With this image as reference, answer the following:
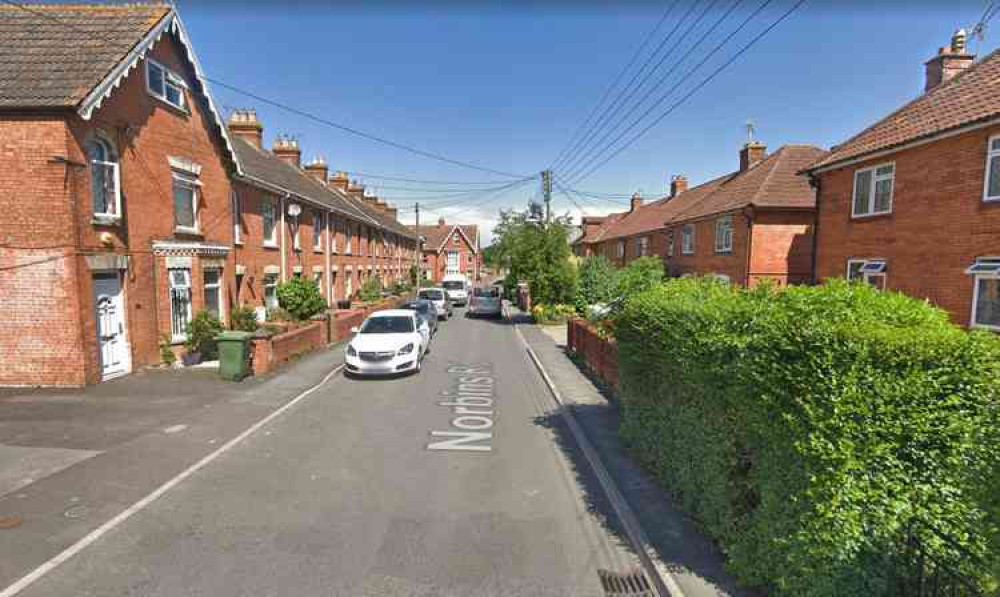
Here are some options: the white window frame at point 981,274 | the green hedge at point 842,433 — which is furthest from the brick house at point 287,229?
the white window frame at point 981,274

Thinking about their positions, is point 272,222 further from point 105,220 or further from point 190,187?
point 105,220

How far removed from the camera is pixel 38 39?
32.8 feet

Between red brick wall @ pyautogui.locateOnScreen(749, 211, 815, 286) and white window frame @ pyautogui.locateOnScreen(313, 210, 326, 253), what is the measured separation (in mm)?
19614

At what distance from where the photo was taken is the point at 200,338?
1192cm

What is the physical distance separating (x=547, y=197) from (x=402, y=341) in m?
15.7

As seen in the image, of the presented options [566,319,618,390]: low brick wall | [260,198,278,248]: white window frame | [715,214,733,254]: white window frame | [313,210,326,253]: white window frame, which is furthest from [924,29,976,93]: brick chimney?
[313,210,326,253]: white window frame

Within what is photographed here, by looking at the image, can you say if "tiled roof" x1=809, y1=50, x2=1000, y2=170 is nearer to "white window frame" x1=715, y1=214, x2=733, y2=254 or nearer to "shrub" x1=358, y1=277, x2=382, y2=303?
"white window frame" x1=715, y1=214, x2=733, y2=254

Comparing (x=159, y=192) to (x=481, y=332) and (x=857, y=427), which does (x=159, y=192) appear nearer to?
(x=481, y=332)

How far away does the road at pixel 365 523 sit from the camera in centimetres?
376

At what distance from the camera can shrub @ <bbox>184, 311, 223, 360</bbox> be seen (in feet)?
38.8

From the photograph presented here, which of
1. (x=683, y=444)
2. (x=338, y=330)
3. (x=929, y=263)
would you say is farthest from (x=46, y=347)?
(x=929, y=263)

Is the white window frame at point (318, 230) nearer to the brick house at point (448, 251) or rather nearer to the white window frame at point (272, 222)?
the white window frame at point (272, 222)

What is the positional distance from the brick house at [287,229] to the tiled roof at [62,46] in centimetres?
502

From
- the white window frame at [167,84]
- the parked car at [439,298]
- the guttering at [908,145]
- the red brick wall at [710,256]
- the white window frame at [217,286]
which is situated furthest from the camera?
the parked car at [439,298]
